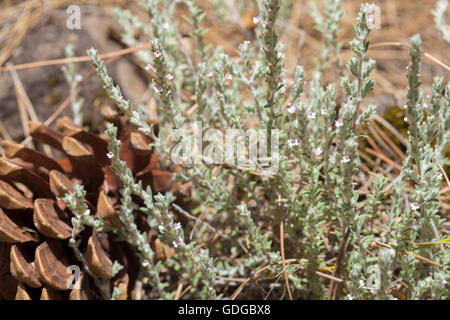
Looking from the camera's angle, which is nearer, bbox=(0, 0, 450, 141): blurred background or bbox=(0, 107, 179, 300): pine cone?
bbox=(0, 107, 179, 300): pine cone

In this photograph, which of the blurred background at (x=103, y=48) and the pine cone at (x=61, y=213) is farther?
the blurred background at (x=103, y=48)

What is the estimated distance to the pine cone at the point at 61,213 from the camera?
67.4 inches

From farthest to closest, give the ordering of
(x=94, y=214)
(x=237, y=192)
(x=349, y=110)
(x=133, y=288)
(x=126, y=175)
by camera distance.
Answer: (x=237, y=192) < (x=133, y=288) < (x=94, y=214) < (x=126, y=175) < (x=349, y=110)

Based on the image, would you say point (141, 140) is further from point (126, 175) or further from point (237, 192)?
point (237, 192)

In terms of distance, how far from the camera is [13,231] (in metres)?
1.70

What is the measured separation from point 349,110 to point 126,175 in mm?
886

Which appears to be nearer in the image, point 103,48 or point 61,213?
point 61,213

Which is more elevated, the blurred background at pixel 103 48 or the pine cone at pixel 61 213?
the blurred background at pixel 103 48

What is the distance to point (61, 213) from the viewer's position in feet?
6.11

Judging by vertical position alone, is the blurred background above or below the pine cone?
above

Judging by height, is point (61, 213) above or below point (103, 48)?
below

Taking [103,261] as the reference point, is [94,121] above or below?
above

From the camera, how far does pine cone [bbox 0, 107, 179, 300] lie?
171cm

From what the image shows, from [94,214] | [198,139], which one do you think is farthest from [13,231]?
[198,139]
